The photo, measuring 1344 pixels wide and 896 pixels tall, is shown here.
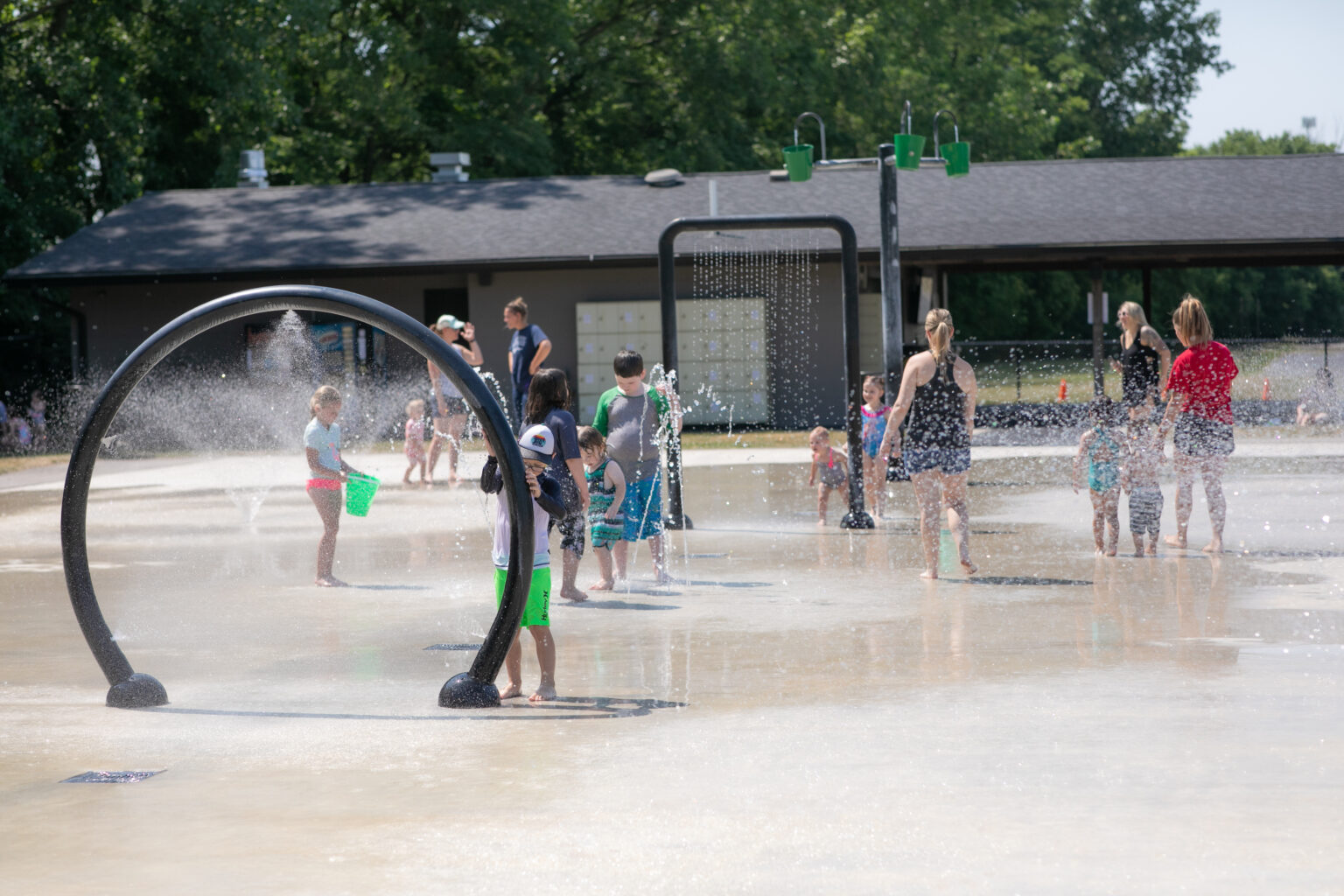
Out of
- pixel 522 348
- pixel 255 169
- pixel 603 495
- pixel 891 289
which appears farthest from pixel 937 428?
pixel 255 169

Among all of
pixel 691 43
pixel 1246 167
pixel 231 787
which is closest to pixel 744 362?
pixel 1246 167

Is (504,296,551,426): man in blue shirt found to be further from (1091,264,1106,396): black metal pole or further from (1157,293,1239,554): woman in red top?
(1091,264,1106,396): black metal pole

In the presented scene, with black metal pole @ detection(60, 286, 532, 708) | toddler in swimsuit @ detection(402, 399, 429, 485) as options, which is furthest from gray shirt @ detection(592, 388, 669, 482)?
toddler in swimsuit @ detection(402, 399, 429, 485)

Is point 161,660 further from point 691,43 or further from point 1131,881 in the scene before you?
point 691,43

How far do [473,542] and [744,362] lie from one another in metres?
15.3

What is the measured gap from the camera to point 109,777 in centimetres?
565

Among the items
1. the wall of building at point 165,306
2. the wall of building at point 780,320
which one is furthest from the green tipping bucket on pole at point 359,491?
the wall of building at point 165,306

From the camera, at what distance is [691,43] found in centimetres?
4225

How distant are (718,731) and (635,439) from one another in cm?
361

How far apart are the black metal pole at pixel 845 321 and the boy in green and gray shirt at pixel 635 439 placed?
254 centimetres

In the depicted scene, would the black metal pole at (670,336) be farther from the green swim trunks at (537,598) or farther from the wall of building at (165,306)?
the wall of building at (165,306)

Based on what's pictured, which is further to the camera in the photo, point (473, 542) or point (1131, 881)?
point (473, 542)

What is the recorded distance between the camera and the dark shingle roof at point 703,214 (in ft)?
86.4

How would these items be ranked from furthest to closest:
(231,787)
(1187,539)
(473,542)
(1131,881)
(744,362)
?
(744,362)
(473,542)
(1187,539)
(231,787)
(1131,881)
